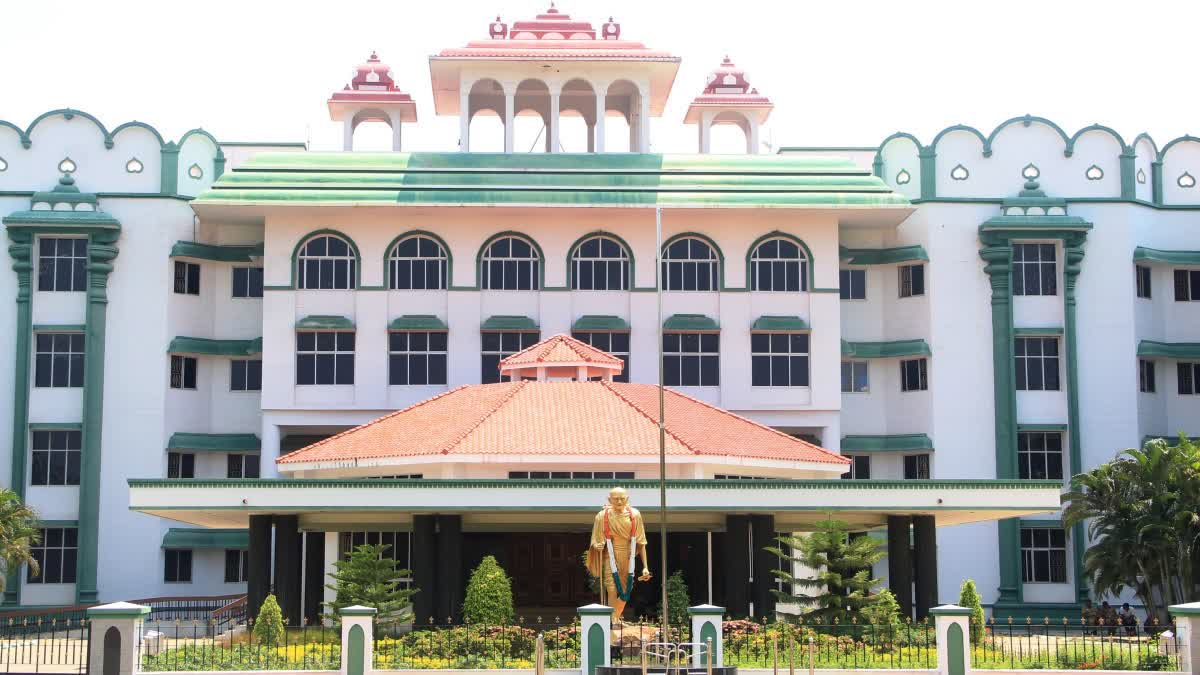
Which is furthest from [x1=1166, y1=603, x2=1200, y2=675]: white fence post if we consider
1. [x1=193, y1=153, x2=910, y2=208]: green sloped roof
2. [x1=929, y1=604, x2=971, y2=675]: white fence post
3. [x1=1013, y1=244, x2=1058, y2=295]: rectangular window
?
[x1=1013, y1=244, x2=1058, y2=295]: rectangular window

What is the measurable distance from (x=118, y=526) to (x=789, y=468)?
23.0 m

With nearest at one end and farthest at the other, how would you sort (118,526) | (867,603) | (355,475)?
1. (867,603)
2. (355,475)
3. (118,526)

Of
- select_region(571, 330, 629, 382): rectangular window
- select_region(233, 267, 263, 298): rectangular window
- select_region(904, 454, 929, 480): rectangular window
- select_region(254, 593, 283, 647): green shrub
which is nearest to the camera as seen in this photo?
select_region(254, 593, 283, 647): green shrub

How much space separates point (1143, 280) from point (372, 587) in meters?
31.8

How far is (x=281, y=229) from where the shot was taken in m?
57.4

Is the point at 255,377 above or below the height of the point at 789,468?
above

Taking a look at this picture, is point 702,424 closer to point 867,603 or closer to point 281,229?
point 867,603

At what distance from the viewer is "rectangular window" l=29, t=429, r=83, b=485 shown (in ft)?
187

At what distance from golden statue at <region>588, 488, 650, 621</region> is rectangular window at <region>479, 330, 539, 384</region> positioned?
66.8 ft

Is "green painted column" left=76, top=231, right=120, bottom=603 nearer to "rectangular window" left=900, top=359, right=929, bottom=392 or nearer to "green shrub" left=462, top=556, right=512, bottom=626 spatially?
"green shrub" left=462, top=556, right=512, bottom=626

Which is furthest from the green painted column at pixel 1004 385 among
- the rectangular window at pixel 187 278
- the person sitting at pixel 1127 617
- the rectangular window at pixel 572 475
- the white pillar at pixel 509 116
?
the rectangular window at pixel 187 278

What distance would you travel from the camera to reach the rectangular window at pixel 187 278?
5875 cm

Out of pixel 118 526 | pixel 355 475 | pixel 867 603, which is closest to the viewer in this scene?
pixel 867 603

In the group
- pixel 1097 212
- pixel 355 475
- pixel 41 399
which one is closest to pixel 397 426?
pixel 355 475
